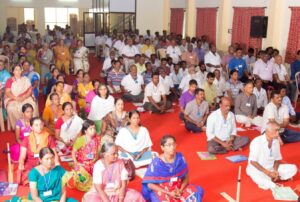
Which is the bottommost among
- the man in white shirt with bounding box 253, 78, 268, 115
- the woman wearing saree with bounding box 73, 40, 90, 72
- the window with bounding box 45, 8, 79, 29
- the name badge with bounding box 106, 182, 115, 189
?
the name badge with bounding box 106, 182, 115, 189

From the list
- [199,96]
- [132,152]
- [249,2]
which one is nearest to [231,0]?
[249,2]

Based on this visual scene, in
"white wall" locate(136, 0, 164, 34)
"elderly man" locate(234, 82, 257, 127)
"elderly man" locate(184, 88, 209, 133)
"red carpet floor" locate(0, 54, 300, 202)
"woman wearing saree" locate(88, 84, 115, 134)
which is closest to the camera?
"red carpet floor" locate(0, 54, 300, 202)

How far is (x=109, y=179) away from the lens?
13.2ft

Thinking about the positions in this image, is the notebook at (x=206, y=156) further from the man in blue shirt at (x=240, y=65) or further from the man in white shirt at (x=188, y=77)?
the man in blue shirt at (x=240, y=65)

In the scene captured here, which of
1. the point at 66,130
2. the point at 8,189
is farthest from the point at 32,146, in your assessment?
the point at 66,130

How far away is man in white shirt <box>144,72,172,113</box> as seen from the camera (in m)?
8.46

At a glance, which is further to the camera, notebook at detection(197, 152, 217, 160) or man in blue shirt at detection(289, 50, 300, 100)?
man in blue shirt at detection(289, 50, 300, 100)

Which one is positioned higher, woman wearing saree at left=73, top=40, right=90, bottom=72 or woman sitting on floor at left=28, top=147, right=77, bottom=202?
woman wearing saree at left=73, top=40, right=90, bottom=72

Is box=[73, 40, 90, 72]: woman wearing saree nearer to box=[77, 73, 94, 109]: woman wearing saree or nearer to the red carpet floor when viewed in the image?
box=[77, 73, 94, 109]: woman wearing saree

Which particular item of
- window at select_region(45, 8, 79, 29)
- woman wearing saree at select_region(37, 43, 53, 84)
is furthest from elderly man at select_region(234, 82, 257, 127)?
window at select_region(45, 8, 79, 29)

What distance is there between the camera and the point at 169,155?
13.4ft

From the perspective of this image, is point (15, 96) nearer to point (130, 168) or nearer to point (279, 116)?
point (130, 168)

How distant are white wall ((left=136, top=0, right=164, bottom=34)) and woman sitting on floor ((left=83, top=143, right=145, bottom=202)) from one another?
13.9 meters

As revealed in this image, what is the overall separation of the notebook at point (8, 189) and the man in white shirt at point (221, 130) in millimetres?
2793
